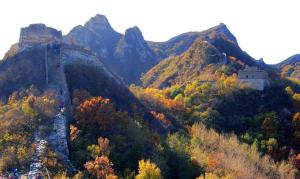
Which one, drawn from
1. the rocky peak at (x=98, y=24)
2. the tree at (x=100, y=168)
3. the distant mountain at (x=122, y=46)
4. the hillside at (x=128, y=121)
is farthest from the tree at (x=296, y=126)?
the rocky peak at (x=98, y=24)

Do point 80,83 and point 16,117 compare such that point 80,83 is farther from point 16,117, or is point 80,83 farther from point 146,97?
point 146,97

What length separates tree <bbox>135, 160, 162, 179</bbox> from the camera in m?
42.7

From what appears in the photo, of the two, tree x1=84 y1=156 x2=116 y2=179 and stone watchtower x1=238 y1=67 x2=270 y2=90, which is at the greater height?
stone watchtower x1=238 y1=67 x2=270 y2=90

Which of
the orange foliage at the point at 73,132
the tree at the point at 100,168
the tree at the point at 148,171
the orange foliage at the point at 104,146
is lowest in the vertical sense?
the tree at the point at 148,171

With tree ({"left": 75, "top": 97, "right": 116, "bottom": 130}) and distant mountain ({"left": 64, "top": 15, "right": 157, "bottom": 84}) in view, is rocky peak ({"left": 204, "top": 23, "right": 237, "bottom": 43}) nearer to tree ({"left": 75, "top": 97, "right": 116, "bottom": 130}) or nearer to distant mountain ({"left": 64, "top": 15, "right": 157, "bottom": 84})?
distant mountain ({"left": 64, "top": 15, "right": 157, "bottom": 84})

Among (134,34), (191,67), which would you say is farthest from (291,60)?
(191,67)

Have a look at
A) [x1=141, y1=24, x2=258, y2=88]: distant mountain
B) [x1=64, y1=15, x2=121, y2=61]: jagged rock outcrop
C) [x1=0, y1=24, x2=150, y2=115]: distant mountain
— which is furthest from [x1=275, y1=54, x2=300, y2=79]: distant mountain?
[x1=0, y1=24, x2=150, y2=115]: distant mountain

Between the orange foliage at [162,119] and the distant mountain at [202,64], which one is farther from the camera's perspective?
the distant mountain at [202,64]

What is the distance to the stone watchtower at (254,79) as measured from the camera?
91062mm

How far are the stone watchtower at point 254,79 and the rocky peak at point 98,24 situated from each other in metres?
78.5

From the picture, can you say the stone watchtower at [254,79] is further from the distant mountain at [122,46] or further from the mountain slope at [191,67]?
the distant mountain at [122,46]

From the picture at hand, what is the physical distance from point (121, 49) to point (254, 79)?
7056cm

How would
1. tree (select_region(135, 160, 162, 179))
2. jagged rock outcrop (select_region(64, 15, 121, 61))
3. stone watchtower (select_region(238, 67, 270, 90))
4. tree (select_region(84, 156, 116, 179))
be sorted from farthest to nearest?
jagged rock outcrop (select_region(64, 15, 121, 61))
stone watchtower (select_region(238, 67, 270, 90))
tree (select_region(135, 160, 162, 179))
tree (select_region(84, 156, 116, 179))

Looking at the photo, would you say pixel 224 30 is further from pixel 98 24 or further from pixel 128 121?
pixel 128 121
